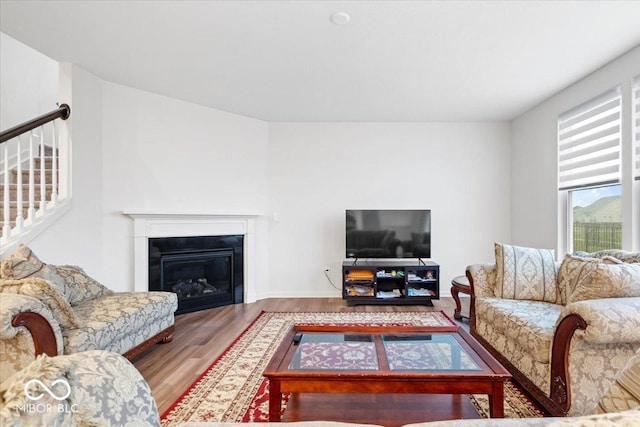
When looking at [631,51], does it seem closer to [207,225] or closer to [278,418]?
[278,418]

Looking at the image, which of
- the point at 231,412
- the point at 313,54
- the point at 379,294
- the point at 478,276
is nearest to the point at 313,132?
the point at 313,54

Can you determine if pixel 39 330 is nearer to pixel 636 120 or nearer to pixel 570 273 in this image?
pixel 570 273

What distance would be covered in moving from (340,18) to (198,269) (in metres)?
3.28

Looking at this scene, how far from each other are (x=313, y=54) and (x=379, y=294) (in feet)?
9.86

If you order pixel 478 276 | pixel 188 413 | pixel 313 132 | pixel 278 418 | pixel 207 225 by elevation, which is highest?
pixel 313 132

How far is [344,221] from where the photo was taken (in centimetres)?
479

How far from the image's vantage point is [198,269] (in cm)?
416

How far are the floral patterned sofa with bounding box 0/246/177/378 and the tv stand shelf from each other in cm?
222

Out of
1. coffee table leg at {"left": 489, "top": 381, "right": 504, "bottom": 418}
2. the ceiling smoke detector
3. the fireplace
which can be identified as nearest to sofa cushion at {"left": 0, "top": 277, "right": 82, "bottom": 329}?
the fireplace

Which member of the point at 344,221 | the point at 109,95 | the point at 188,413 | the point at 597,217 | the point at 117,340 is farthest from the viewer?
the point at 344,221

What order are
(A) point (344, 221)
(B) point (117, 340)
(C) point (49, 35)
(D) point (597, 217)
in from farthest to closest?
1. (A) point (344, 221)
2. (D) point (597, 217)
3. (C) point (49, 35)
4. (B) point (117, 340)

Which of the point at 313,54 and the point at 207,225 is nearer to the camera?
the point at 313,54

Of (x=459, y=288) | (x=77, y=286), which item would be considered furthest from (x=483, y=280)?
Result: (x=77, y=286)

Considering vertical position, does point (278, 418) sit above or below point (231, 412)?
above
